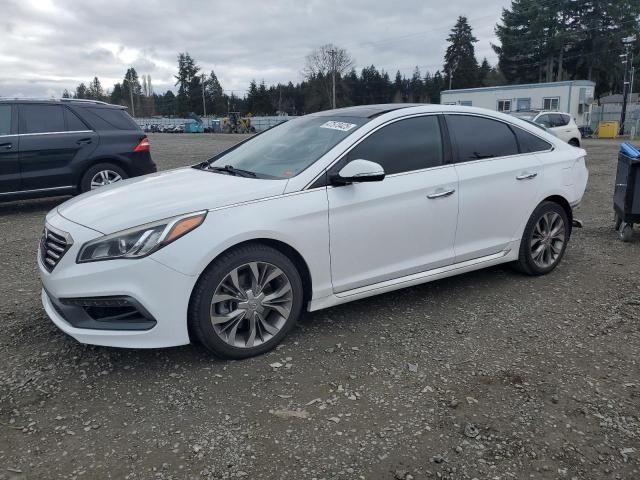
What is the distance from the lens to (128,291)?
3094 millimetres

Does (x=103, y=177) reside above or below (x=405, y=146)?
below

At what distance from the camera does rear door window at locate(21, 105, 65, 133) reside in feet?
26.4

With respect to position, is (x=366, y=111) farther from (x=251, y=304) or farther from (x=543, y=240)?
(x=543, y=240)

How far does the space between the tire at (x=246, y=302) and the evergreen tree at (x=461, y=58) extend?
267ft

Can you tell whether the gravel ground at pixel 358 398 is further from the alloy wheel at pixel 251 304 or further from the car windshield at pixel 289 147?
the car windshield at pixel 289 147

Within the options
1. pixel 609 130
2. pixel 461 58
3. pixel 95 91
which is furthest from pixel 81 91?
pixel 609 130

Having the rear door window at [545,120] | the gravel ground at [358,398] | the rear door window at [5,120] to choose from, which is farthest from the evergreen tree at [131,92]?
the gravel ground at [358,398]

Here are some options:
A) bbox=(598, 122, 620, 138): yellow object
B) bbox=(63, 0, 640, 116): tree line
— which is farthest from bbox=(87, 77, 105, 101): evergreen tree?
bbox=(598, 122, 620, 138): yellow object

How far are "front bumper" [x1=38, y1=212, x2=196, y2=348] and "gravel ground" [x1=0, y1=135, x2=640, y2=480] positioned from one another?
11.8 inches

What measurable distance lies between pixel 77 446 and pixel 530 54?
236 feet

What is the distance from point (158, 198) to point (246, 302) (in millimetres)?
871

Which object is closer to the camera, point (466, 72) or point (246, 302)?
point (246, 302)

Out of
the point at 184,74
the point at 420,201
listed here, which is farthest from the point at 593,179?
the point at 184,74

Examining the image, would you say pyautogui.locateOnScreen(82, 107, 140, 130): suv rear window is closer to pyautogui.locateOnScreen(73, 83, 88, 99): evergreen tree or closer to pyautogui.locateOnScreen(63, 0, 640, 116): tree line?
pyautogui.locateOnScreen(63, 0, 640, 116): tree line
